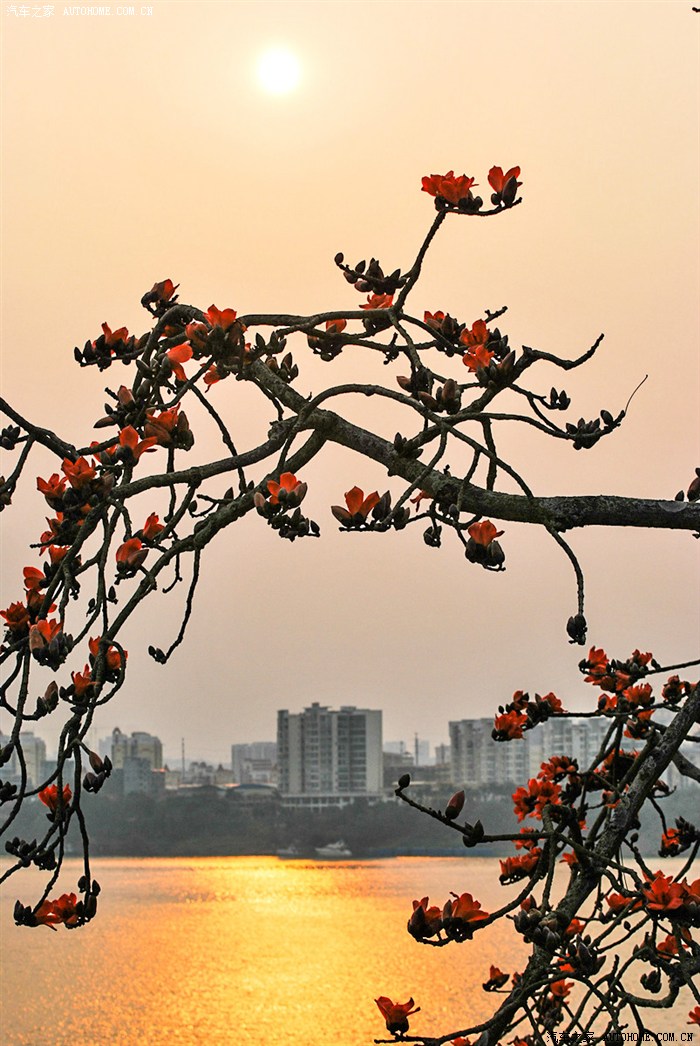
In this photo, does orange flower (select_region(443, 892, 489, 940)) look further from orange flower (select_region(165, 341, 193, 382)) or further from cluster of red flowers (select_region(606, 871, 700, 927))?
orange flower (select_region(165, 341, 193, 382))

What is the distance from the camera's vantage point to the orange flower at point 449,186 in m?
1.60

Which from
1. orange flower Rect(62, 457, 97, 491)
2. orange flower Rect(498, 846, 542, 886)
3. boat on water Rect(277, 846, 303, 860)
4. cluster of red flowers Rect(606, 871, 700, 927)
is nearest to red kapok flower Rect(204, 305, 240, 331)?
orange flower Rect(62, 457, 97, 491)

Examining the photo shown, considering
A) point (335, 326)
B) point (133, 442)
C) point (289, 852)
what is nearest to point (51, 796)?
point (133, 442)

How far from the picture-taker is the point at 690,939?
1.67 meters

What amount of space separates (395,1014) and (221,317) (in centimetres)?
98

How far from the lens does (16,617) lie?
58.1 inches

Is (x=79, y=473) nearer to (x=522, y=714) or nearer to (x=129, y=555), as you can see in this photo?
(x=129, y=555)

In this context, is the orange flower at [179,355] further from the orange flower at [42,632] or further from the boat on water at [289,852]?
the boat on water at [289,852]

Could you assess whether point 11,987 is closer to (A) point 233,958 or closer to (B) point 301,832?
(A) point 233,958

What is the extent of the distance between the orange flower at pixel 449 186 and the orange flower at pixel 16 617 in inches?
31.3

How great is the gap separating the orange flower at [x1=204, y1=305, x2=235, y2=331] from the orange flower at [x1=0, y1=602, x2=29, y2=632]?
44cm

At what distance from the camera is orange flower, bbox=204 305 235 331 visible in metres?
1.47

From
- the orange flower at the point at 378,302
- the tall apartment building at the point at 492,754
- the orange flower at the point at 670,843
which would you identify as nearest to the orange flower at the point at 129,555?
the orange flower at the point at 378,302

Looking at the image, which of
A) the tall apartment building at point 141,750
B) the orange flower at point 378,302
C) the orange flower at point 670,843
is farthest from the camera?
the tall apartment building at point 141,750
